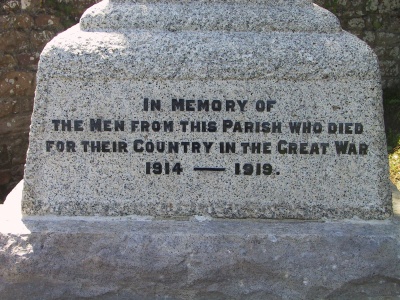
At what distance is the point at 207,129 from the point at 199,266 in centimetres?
56

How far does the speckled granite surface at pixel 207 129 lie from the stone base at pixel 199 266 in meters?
0.19

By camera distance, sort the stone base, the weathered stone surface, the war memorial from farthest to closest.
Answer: the weathered stone surface, the war memorial, the stone base

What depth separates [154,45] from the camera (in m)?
2.44

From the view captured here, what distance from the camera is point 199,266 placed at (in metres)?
2.27

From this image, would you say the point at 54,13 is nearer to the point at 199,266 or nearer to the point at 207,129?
the point at 207,129

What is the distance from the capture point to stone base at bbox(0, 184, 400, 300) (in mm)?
2270

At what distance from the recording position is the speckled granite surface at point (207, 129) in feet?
7.93

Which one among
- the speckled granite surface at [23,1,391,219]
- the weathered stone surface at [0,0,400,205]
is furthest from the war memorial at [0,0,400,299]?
the weathered stone surface at [0,0,400,205]

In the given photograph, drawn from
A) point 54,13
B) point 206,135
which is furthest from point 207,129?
point 54,13

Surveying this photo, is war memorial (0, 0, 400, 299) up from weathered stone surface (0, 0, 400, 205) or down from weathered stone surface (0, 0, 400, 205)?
down

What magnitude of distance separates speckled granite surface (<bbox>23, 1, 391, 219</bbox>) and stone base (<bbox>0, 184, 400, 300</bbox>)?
19cm

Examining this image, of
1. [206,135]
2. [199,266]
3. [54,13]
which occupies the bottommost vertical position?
[199,266]

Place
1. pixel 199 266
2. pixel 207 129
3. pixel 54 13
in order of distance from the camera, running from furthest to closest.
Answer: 1. pixel 54 13
2. pixel 207 129
3. pixel 199 266

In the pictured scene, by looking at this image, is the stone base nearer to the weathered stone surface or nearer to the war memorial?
the war memorial
